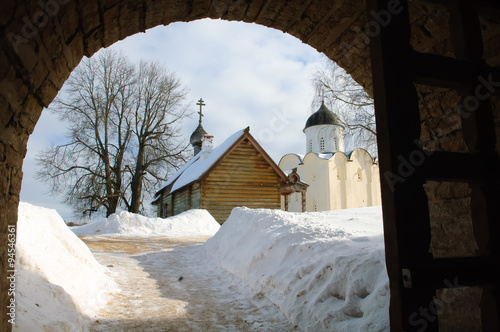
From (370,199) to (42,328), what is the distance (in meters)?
37.3

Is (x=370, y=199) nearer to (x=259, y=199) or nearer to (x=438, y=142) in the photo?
(x=259, y=199)

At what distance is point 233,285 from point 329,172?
98.9 feet

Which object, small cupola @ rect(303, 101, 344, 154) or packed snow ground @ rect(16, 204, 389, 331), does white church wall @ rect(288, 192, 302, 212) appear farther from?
packed snow ground @ rect(16, 204, 389, 331)

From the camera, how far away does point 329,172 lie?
3472 centimetres

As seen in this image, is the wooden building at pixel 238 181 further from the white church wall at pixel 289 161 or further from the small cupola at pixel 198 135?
the white church wall at pixel 289 161

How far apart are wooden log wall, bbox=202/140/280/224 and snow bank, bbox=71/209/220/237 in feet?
6.29

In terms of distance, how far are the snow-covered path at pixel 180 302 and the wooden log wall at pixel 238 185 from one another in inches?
420

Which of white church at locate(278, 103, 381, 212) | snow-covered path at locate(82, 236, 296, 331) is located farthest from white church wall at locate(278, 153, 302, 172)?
snow-covered path at locate(82, 236, 296, 331)

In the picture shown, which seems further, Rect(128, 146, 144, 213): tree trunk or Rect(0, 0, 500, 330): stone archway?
Rect(128, 146, 144, 213): tree trunk

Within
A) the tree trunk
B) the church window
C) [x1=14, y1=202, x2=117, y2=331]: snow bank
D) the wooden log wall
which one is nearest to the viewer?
[x1=14, y1=202, x2=117, y2=331]: snow bank

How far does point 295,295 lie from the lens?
4262mm

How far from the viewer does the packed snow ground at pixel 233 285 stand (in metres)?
3.52

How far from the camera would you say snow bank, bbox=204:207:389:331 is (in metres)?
3.49

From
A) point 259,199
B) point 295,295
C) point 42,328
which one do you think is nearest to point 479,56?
point 295,295
